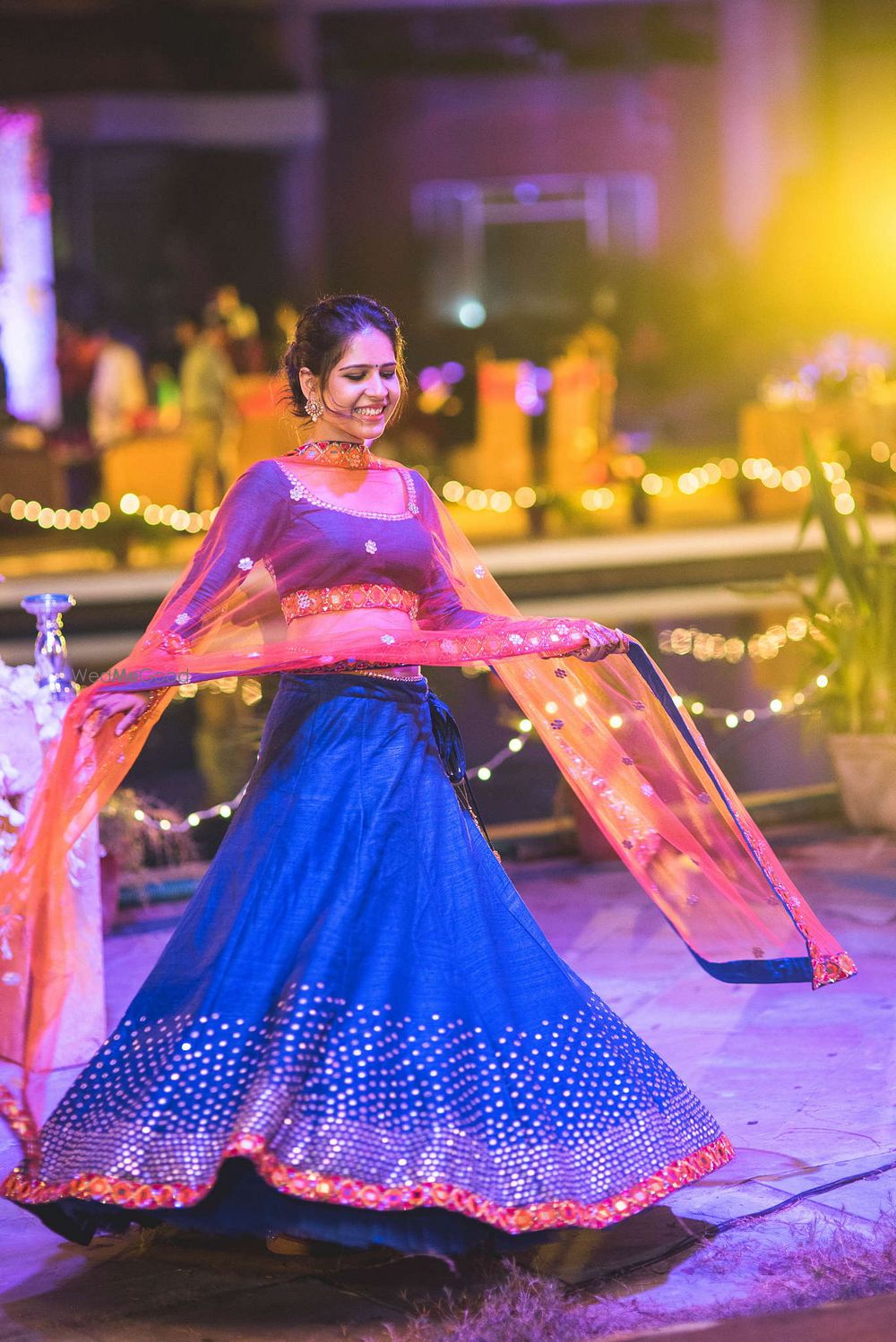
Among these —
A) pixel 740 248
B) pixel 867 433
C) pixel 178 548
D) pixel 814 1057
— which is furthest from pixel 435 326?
pixel 814 1057

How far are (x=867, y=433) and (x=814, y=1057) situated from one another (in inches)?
482

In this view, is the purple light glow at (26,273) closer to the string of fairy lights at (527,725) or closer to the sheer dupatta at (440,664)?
the string of fairy lights at (527,725)

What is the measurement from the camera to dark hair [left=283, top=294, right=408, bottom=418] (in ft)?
9.10

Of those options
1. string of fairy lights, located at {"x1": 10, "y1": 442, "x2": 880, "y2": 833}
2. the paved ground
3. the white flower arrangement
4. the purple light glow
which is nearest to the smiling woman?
the white flower arrangement

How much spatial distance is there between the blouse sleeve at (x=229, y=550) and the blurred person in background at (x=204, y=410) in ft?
34.5

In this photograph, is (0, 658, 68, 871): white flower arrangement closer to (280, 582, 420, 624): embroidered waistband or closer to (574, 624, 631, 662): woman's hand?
(280, 582, 420, 624): embroidered waistband

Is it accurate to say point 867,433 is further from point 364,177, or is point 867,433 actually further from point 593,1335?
Answer: point 593,1335

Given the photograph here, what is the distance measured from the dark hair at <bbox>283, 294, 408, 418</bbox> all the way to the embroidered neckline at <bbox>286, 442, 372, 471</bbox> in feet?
0.30

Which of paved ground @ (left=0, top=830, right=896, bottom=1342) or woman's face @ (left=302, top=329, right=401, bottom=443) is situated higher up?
woman's face @ (left=302, top=329, right=401, bottom=443)

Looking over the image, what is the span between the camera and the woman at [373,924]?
2.45 meters

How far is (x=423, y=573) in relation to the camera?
2908 millimetres

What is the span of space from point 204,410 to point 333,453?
1067 cm

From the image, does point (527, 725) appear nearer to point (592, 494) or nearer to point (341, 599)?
point (341, 599)

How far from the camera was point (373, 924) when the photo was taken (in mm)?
2600
